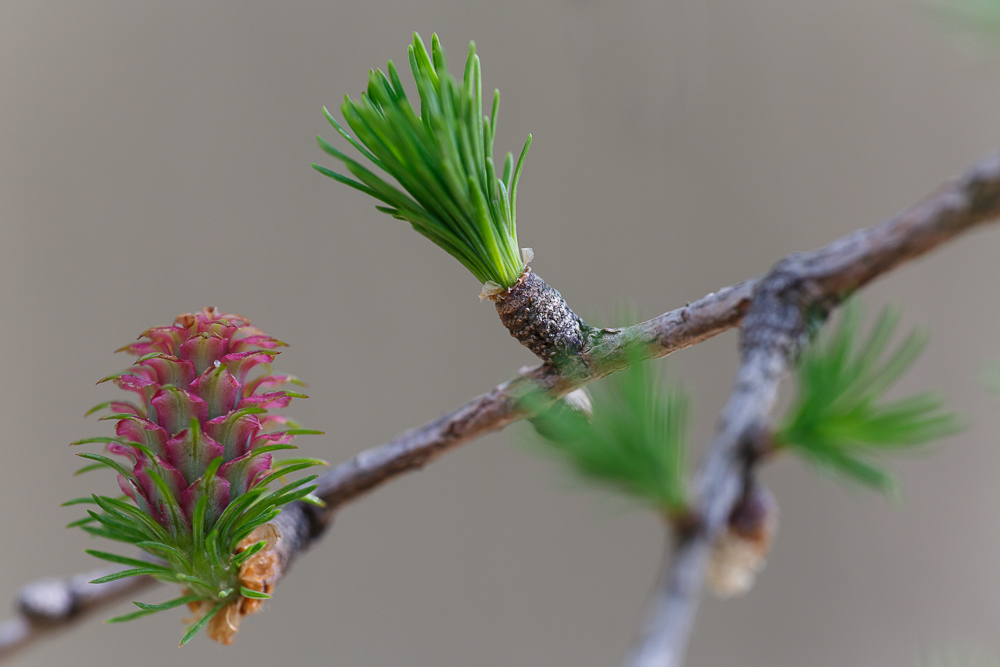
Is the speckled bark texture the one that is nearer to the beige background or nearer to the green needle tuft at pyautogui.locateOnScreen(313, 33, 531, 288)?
the green needle tuft at pyautogui.locateOnScreen(313, 33, 531, 288)

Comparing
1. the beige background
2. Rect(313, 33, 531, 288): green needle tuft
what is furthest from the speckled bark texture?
the beige background

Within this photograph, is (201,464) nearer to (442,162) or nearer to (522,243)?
(442,162)

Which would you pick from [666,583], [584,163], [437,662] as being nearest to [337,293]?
[584,163]

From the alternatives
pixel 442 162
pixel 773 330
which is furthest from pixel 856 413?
pixel 442 162

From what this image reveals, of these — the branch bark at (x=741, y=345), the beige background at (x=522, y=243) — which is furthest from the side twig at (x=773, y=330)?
the beige background at (x=522, y=243)

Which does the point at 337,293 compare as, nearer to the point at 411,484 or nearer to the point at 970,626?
the point at 411,484

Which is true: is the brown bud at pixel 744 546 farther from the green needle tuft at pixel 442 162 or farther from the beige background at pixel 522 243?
the beige background at pixel 522 243
